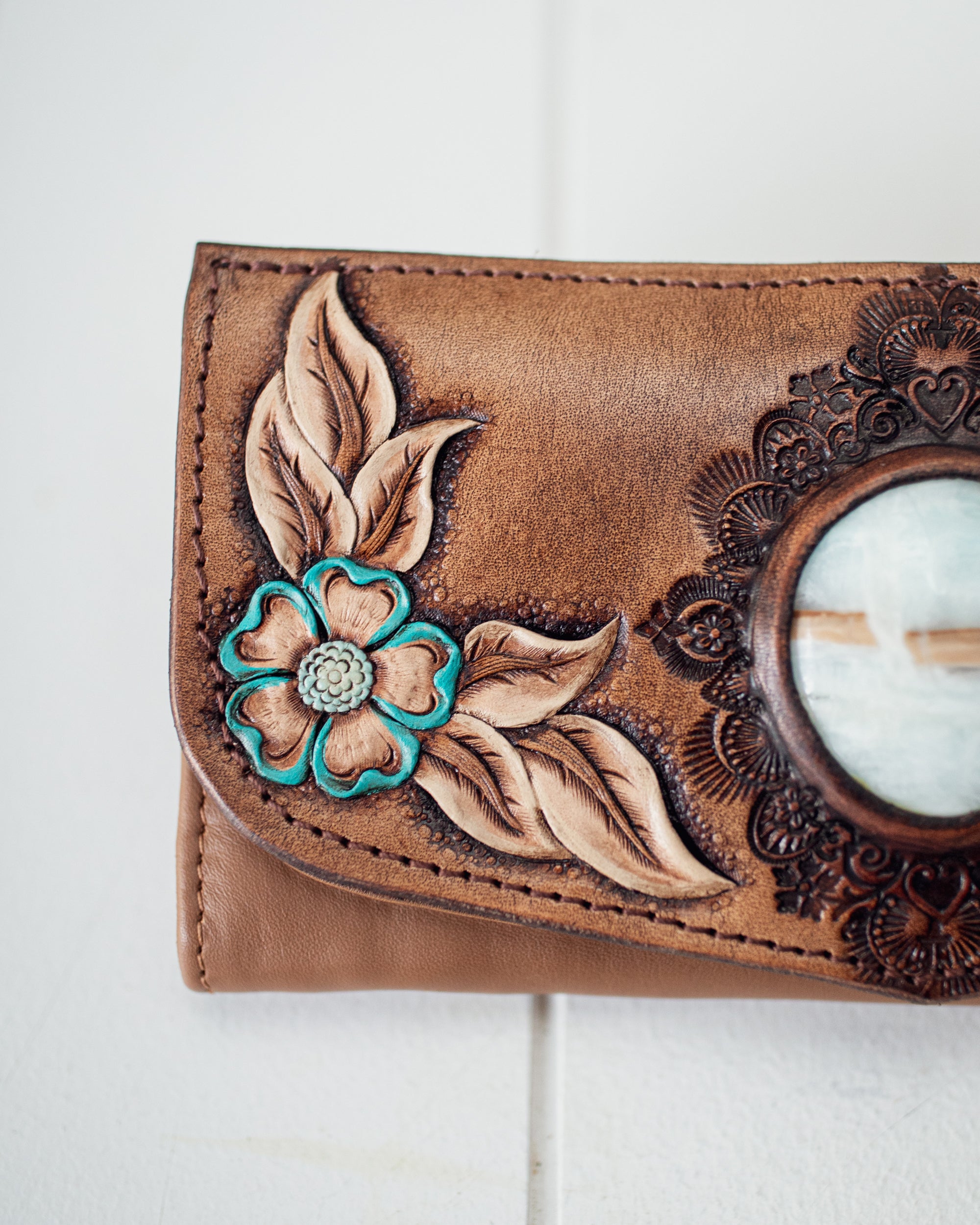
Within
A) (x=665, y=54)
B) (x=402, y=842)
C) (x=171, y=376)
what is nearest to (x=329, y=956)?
(x=402, y=842)

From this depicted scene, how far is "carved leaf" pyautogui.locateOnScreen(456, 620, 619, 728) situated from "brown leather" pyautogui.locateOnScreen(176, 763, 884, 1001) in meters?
0.16

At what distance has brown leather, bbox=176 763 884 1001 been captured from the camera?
0.54 metres

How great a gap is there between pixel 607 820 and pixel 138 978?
1.29 ft

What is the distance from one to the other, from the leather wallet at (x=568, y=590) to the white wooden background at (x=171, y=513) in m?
0.16

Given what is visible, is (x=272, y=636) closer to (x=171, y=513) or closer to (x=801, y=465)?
(x=171, y=513)

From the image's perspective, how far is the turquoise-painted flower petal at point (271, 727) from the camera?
503 millimetres

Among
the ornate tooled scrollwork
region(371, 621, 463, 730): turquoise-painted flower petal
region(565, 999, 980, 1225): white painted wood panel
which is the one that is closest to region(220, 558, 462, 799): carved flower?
region(371, 621, 463, 730): turquoise-painted flower petal

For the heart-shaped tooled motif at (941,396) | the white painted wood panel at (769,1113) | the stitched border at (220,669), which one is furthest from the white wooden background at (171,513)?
the heart-shaped tooled motif at (941,396)

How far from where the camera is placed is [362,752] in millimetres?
501

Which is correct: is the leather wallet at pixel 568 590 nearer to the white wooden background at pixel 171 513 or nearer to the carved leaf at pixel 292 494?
the carved leaf at pixel 292 494

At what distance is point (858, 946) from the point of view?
0.48 meters

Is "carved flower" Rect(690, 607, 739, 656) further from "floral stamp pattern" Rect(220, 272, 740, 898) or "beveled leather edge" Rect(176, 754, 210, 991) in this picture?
A: "beveled leather edge" Rect(176, 754, 210, 991)

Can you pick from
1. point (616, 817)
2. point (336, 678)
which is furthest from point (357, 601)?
point (616, 817)

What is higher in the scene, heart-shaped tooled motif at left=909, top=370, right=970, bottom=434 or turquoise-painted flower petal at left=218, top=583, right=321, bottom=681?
heart-shaped tooled motif at left=909, top=370, right=970, bottom=434
